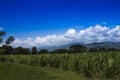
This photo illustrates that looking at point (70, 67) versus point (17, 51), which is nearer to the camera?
point (70, 67)

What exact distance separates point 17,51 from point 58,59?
1496 inches

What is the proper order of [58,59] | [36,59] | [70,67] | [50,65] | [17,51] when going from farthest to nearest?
1. [17,51]
2. [36,59]
3. [50,65]
4. [58,59]
5. [70,67]

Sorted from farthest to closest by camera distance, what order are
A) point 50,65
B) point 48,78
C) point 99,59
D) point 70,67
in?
Answer: point 50,65, point 70,67, point 99,59, point 48,78

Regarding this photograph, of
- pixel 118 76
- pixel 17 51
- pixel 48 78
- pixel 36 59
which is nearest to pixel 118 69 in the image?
pixel 118 76

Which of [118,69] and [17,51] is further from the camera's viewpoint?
[17,51]

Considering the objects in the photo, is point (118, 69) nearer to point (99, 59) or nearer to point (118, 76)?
point (118, 76)

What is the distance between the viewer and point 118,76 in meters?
15.2

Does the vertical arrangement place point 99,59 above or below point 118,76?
above

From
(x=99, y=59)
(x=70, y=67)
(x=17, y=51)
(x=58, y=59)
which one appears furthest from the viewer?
(x=17, y=51)

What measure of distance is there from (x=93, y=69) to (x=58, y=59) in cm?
822

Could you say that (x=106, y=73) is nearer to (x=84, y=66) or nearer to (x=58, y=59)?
(x=84, y=66)

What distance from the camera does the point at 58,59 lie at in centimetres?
2480

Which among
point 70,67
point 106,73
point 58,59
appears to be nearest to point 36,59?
point 58,59

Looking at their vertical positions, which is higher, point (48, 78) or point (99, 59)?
point (99, 59)
